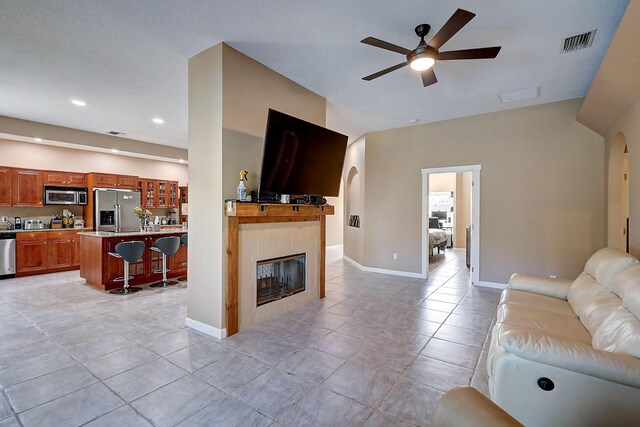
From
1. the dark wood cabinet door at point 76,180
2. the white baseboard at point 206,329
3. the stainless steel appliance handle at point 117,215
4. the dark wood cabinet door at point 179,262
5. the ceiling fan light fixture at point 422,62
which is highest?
the ceiling fan light fixture at point 422,62

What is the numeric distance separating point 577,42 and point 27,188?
364 inches

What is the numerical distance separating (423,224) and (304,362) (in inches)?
157

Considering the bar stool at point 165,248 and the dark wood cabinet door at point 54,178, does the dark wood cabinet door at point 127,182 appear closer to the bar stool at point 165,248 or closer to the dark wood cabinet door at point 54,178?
the dark wood cabinet door at point 54,178

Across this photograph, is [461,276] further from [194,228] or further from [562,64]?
[194,228]

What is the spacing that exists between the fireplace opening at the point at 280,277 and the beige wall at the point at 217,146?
22.9 inches

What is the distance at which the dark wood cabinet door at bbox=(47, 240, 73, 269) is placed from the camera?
618 centimetres

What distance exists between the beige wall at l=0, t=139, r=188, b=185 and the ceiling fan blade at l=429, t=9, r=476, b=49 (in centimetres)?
792

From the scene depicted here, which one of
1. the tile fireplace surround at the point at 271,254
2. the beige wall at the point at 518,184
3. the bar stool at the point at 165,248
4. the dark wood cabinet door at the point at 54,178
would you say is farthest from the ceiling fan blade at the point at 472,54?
the dark wood cabinet door at the point at 54,178

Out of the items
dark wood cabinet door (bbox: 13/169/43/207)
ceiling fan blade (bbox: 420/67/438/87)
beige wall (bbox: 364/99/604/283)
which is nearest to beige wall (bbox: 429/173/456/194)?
beige wall (bbox: 364/99/604/283)

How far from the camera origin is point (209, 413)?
76.1 inches

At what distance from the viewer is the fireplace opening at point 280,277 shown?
361cm

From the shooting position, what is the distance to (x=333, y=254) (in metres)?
8.98

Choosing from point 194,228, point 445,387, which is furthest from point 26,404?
point 445,387

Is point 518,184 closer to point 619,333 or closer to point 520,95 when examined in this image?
point 520,95
